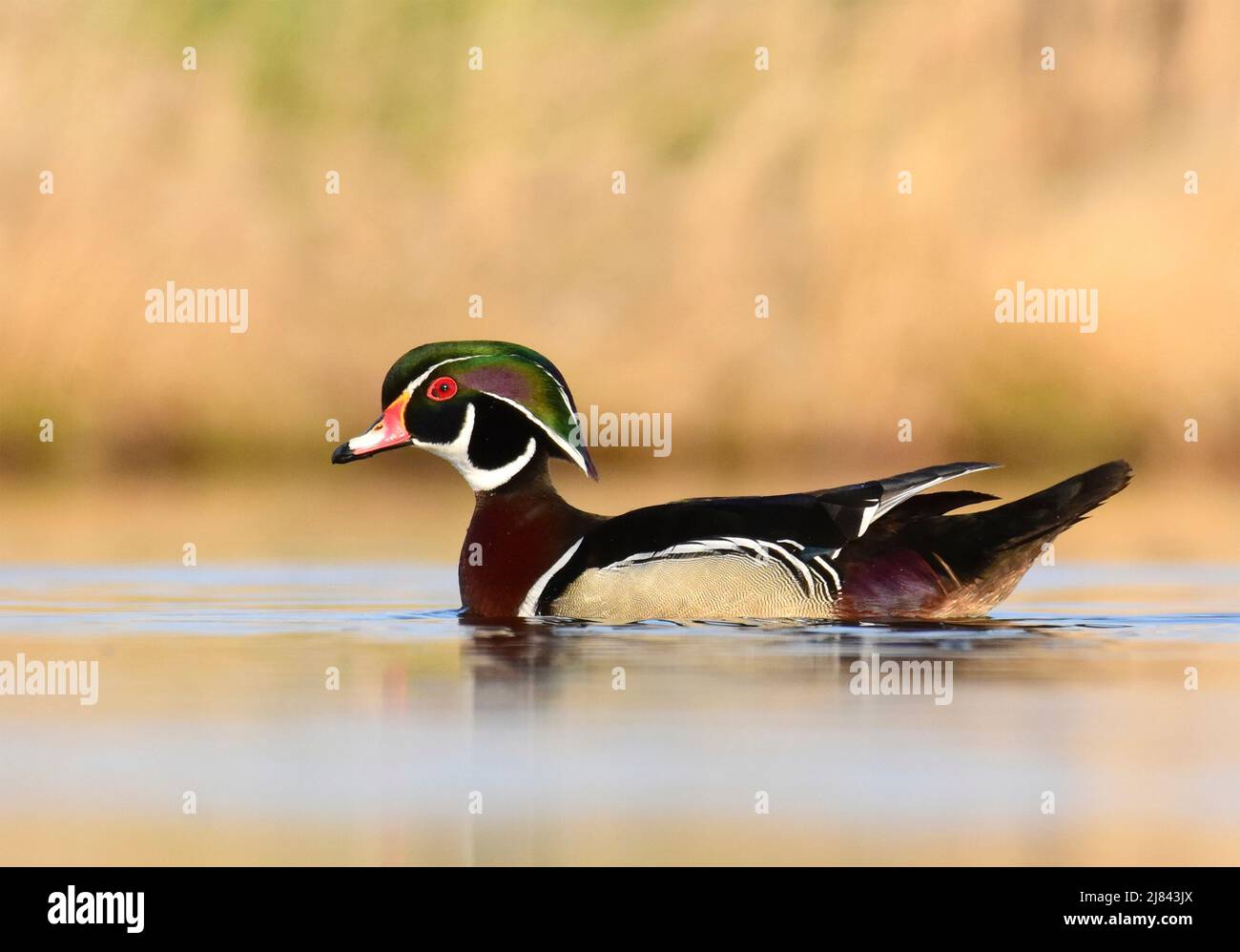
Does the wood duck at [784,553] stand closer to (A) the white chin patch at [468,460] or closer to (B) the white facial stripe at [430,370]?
(A) the white chin patch at [468,460]

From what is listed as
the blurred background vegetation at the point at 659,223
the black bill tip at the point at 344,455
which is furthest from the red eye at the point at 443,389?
the blurred background vegetation at the point at 659,223

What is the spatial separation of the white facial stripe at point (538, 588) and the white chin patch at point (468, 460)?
0.49 m

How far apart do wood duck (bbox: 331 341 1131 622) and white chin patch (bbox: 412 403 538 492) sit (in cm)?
19

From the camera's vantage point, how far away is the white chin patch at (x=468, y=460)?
9422 millimetres

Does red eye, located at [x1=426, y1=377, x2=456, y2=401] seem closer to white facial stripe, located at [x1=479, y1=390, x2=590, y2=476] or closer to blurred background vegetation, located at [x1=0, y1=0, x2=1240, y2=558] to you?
white facial stripe, located at [x1=479, y1=390, x2=590, y2=476]

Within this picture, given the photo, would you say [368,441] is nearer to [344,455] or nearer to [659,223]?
[344,455]

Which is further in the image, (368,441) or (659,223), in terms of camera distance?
(659,223)

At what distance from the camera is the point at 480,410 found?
9430mm

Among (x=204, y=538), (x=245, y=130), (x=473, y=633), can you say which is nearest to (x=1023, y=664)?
(x=473, y=633)

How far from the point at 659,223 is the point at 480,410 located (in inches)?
442

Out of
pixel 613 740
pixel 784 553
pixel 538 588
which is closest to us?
pixel 613 740

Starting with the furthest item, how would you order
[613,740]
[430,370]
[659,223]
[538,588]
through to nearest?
[659,223] < [430,370] < [538,588] < [613,740]

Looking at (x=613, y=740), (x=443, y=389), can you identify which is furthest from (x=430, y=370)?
(x=613, y=740)

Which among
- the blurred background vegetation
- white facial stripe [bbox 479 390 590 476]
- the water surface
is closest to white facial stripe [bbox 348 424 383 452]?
white facial stripe [bbox 479 390 590 476]
